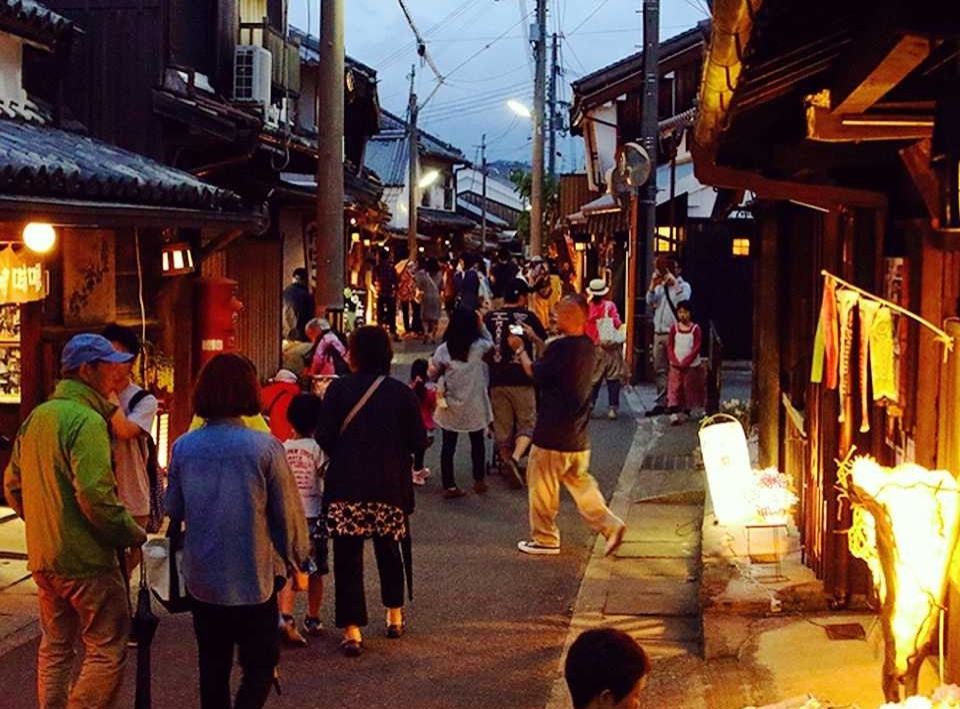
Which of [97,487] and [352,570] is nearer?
[97,487]

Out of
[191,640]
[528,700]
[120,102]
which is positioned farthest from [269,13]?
[528,700]

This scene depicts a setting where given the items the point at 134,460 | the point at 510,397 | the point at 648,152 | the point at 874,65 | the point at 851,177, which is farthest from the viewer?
the point at 648,152

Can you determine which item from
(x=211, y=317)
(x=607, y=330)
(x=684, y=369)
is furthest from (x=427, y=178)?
(x=211, y=317)

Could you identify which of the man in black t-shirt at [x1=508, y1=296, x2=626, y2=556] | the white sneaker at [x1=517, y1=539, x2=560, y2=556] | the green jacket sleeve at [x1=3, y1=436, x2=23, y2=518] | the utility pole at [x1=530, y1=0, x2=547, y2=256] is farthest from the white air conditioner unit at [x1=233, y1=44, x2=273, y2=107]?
the utility pole at [x1=530, y1=0, x2=547, y2=256]

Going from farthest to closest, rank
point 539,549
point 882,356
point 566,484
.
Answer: point 539,549 → point 566,484 → point 882,356

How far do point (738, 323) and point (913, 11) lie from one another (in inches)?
907

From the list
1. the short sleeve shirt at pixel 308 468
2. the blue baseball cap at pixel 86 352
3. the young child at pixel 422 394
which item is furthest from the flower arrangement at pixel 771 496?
the blue baseball cap at pixel 86 352

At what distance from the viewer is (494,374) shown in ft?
48.6

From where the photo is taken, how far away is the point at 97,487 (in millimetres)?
6449

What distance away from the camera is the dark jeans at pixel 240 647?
6.54 meters

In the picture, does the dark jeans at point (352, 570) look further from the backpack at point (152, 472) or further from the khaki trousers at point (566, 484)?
the khaki trousers at point (566, 484)

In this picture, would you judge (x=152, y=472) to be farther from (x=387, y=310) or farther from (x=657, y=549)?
(x=387, y=310)

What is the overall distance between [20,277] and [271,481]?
5802 millimetres

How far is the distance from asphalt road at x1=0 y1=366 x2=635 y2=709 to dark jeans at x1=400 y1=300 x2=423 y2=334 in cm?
2321
